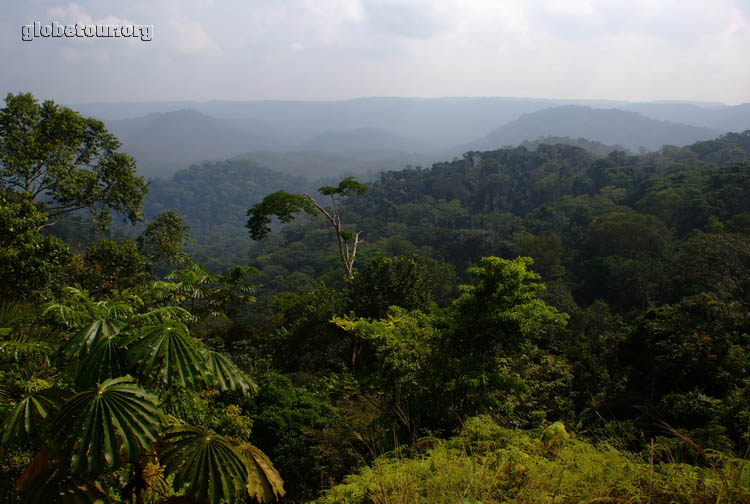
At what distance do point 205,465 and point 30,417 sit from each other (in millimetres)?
903

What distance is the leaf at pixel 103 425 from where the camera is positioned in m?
1.88

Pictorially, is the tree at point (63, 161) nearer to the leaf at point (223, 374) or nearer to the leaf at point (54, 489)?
the leaf at point (54, 489)

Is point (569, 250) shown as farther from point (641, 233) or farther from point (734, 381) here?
point (734, 381)

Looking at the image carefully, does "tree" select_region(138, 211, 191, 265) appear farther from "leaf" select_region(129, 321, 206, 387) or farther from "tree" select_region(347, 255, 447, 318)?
"leaf" select_region(129, 321, 206, 387)

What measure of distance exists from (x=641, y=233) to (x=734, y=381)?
22777 mm

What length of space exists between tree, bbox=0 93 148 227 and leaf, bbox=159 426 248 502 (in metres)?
9.44

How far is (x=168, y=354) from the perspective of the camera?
7.23 feet

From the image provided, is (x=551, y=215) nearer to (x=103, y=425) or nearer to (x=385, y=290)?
(x=385, y=290)

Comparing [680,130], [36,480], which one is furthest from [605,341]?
[680,130]

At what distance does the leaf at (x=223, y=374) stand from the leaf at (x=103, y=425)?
37 centimetres

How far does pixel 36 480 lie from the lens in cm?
213

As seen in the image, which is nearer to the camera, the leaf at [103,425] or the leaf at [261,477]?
the leaf at [103,425]

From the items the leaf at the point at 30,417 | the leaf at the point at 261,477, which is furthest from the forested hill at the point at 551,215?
the leaf at the point at 30,417

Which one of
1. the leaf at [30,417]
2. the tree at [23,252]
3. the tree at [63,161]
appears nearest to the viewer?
the leaf at [30,417]
